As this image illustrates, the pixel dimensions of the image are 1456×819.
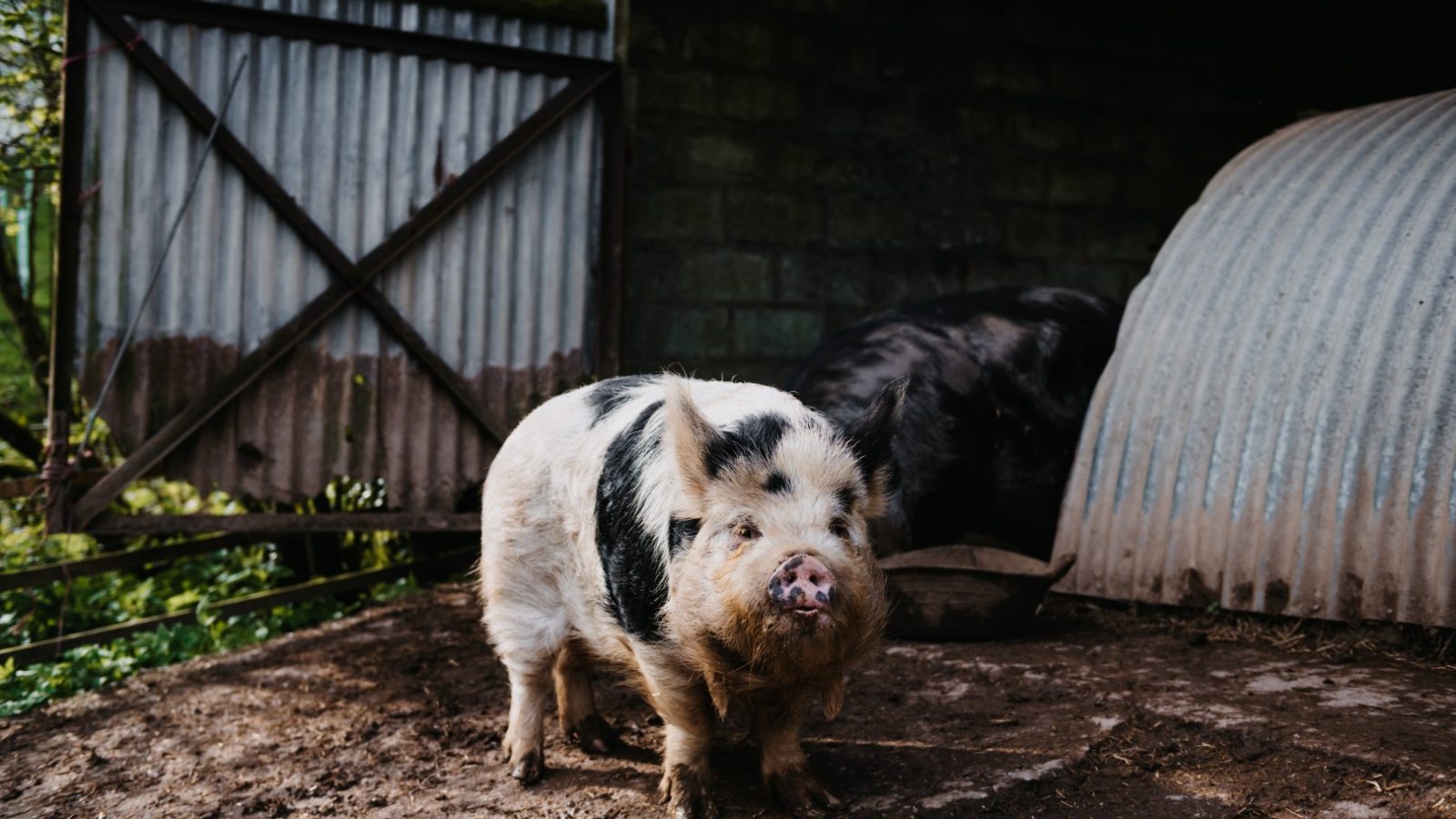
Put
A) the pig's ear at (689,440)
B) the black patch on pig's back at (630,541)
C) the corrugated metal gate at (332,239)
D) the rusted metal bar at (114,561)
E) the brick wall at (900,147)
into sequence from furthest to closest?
the brick wall at (900,147)
the rusted metal bar at (114,561)
the corrugated metal gate at (332,239)
the black patch on pig's back at (630,541)
the pig's ear at (689,440)

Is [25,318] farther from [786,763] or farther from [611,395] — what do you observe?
[786,763]

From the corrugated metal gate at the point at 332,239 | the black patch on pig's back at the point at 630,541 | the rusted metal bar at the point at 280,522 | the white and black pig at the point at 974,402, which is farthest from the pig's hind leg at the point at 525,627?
the corrugated metal gate at the point at 332,239

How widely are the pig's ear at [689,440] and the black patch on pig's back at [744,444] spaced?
0.02m

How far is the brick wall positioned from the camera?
6777 mm

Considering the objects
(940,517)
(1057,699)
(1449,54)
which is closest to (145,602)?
(940,517)

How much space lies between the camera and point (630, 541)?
118 inches

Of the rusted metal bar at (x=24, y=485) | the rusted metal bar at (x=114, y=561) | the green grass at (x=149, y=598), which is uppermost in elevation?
the rusted metal bar at (x=24, y=485)

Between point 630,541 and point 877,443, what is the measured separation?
689 mm

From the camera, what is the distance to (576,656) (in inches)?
144

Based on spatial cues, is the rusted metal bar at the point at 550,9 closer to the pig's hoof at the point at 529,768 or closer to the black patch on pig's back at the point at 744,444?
the black patch on pig's back at the point at 744,444

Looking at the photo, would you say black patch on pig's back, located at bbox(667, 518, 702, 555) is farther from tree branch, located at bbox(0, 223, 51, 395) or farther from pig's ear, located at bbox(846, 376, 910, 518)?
tree branch, located at bbox(0, 223, 51, 395)

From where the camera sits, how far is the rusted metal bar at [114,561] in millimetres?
5191

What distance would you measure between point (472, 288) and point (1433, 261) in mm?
4006

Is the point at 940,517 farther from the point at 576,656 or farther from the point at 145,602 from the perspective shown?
the point at 145,602
